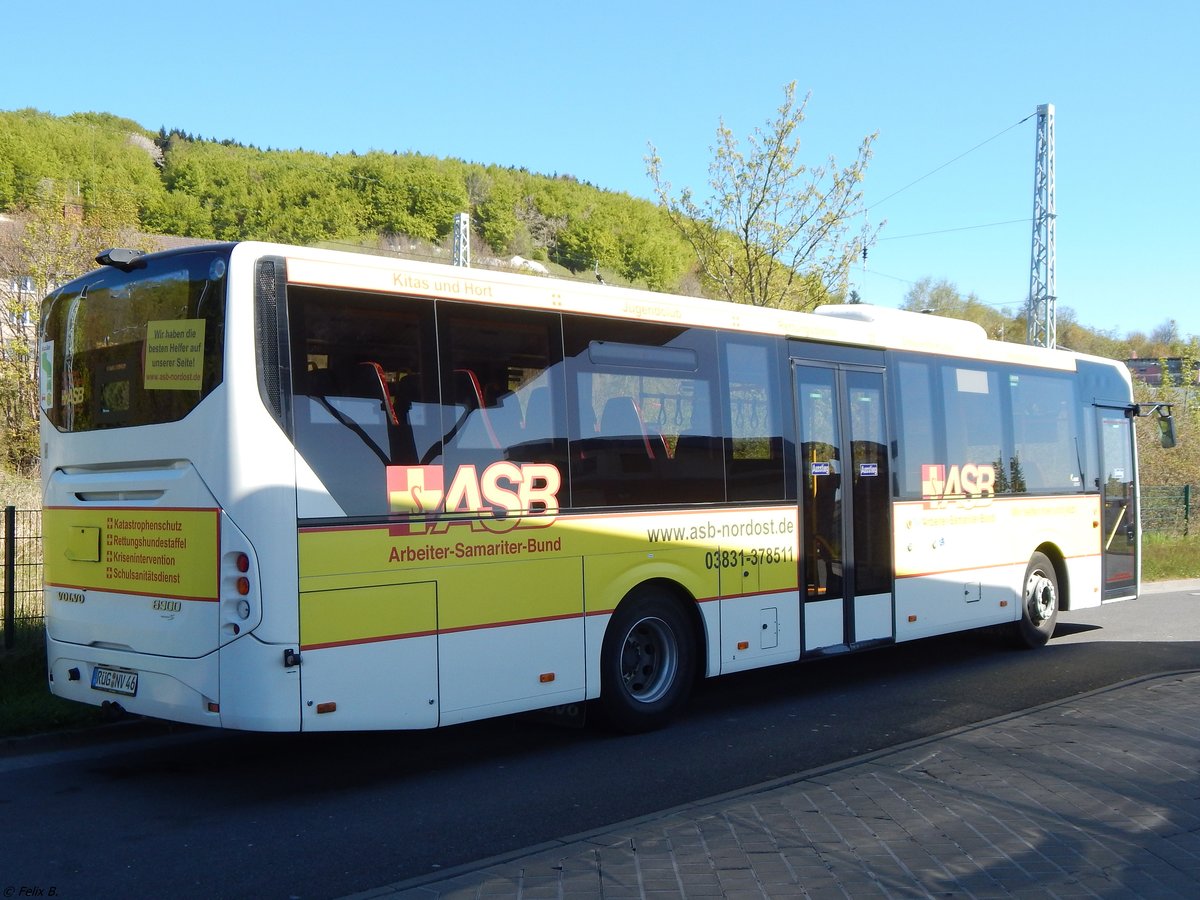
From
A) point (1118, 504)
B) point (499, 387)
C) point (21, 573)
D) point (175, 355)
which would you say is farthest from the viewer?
point (1118, 504)

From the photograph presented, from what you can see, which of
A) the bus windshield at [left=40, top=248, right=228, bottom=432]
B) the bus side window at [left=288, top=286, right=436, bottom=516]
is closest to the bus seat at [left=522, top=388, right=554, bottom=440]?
the bus side window at [left=288, top=286, right=436, bottom=516]

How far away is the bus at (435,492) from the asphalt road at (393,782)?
50 centimetres

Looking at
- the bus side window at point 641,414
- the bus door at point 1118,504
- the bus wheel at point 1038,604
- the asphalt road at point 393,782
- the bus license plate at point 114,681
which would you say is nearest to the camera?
the asphalt road at point 393,782

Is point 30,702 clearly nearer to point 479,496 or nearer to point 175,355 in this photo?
point 175,355

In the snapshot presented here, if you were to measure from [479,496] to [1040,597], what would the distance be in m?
8.33

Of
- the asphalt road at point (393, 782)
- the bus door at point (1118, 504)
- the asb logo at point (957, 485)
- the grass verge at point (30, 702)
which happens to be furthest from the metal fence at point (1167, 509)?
the grass verge at point (30, 702)

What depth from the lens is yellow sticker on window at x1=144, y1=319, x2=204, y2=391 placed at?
6566 millimetres

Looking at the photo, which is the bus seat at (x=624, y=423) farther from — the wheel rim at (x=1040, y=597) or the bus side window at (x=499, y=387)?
the wheel rim at (x=1040, y=597)

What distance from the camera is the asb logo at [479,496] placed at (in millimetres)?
7008

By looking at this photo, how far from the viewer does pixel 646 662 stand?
8805 millimetres

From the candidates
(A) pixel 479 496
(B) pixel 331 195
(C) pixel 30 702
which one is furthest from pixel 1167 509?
(B) pixel 331 195

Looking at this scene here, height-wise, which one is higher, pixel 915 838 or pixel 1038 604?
pixel 1038 604

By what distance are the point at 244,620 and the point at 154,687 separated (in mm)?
898

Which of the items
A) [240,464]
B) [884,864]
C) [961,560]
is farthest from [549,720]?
[961,560]
